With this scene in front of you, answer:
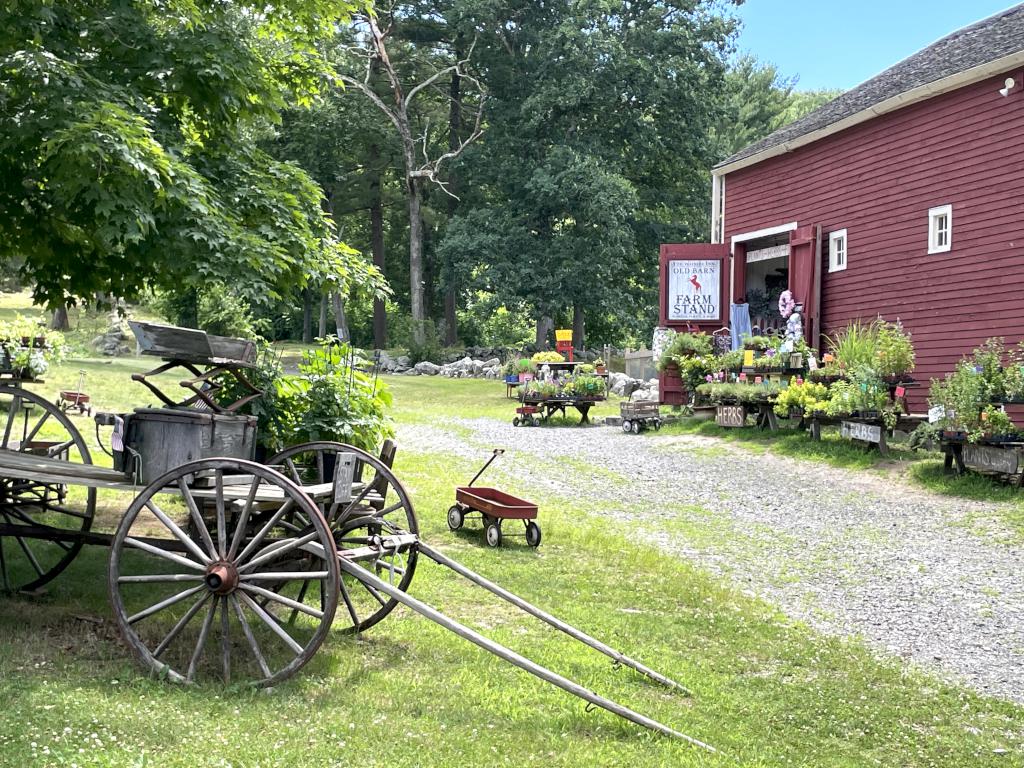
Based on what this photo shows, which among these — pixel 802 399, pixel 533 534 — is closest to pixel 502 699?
pixel 533 534

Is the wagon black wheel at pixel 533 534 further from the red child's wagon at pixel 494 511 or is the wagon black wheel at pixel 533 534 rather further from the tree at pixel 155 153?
the tree at pixel 155 153

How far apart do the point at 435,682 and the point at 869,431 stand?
10.9 metres

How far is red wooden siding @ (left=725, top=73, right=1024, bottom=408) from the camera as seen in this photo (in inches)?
603

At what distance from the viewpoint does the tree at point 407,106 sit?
131 ft

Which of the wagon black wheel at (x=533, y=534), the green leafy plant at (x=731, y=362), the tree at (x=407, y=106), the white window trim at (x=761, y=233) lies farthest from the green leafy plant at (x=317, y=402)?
the tree at (x=407, y=106)

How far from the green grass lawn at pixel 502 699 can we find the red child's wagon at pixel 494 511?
4.38 feet

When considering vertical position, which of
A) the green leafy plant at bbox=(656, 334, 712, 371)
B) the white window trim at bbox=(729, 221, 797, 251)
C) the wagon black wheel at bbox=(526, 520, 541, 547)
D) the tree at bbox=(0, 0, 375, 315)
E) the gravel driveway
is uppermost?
the white window trim at bbox=(729, 221, 797, 251)

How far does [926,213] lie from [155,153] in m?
14.2

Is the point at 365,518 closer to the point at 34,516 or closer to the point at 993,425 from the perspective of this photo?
the point at 34,516

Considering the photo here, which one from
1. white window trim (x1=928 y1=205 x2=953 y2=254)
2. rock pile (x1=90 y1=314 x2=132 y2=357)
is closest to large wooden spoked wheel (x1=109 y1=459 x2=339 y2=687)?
white window trim (x1=928 y1=205 x2=953 y2=254)

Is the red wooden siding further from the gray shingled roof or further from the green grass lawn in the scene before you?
the green grass lawn

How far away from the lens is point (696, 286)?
2288 cm

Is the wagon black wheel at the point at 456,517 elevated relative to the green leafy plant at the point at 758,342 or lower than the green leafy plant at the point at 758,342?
lower

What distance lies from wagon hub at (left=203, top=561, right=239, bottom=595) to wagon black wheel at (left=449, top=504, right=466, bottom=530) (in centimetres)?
456
